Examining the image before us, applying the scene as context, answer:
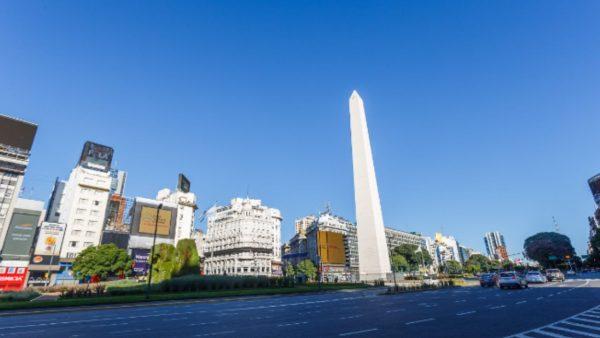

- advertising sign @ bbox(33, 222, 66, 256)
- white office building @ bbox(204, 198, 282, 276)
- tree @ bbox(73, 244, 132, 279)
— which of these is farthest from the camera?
white office building @ bbox(204, 198, 282, 276)

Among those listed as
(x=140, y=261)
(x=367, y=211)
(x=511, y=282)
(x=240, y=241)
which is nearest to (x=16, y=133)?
(x=140, y=261)

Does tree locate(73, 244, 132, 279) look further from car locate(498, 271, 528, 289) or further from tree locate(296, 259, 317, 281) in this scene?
car locate(498, 271, 528, 289)

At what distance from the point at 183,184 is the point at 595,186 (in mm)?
153356

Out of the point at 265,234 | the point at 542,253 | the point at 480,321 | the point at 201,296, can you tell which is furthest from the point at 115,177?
the point at 542,253

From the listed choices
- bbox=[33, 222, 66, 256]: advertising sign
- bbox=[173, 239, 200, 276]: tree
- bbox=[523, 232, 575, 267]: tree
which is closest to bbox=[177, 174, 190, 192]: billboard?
bbox=[33, 222, 66, 256]: advertising sign

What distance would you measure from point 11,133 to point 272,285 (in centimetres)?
7643

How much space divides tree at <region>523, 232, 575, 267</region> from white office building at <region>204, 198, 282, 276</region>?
9061 cm

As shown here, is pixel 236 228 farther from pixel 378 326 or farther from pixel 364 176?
pixel 378 326

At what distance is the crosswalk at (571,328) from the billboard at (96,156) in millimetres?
106845

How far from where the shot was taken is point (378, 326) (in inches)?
441

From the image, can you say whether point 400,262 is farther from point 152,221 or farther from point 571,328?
point 571,328

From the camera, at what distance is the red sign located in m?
64.3

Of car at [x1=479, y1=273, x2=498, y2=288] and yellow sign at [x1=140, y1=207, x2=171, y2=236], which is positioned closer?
car at [x1=479, y1=273, x2=498, y2=288]

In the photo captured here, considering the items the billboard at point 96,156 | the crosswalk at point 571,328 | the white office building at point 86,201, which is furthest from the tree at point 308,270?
the crosswalk at point 571,328
